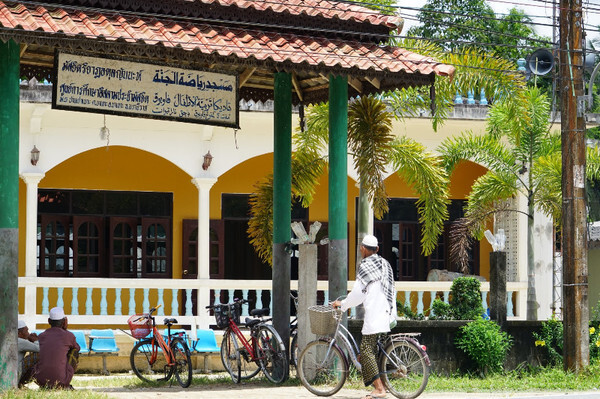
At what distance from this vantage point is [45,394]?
9.60 meters

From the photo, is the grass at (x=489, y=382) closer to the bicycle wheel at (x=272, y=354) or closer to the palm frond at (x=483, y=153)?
the bicycle wheel at (x=272, y=354)

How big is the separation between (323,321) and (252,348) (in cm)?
163

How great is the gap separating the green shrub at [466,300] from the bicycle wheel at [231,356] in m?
3.31

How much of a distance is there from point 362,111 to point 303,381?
4154 mm

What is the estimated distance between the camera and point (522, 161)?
17.6 m

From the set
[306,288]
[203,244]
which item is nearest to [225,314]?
[306,288]

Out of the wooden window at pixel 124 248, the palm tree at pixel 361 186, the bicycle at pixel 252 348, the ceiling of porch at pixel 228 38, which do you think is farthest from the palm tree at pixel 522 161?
the bicycle at pixel 252 348

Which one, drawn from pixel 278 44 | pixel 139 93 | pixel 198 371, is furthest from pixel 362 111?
pixel 198 371

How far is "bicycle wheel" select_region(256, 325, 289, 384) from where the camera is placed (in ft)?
38.5

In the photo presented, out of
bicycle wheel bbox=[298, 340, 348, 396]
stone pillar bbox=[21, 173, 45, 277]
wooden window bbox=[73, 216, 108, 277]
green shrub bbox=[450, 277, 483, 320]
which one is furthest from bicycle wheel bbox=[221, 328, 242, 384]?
wooden window bbox=[73, 216, 108, 277]

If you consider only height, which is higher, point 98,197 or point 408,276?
point 98,197

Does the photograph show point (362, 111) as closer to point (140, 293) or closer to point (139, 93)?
point (139, 93)

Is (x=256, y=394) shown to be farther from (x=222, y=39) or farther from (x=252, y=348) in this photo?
(x=222, y=39)

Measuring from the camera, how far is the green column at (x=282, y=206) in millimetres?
12555
